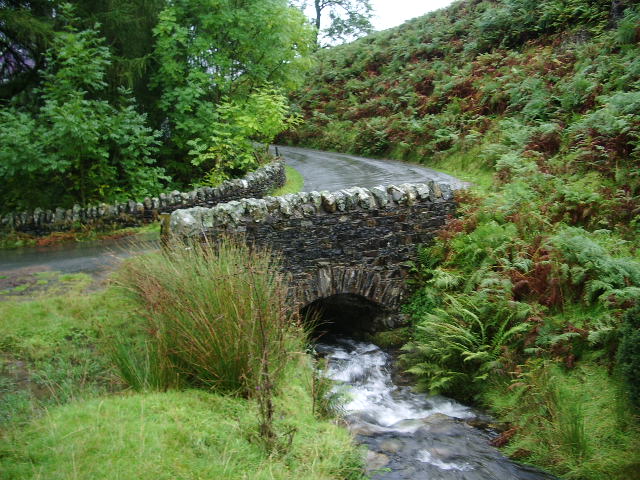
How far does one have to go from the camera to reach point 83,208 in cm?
1354

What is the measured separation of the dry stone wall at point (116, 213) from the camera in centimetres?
1329

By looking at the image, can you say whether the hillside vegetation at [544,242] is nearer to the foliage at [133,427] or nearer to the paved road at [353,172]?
the paved road at [353,172]

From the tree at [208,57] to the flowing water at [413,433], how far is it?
890cm

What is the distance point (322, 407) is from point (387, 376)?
3.31 meters

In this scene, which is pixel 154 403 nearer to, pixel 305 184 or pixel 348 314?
pixel 348 314

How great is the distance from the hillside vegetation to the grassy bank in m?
2.89

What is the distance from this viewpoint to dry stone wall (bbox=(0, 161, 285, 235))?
13289 millimetres

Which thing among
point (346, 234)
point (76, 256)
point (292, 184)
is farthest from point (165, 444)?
point (292, 184)

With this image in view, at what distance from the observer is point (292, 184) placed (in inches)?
642

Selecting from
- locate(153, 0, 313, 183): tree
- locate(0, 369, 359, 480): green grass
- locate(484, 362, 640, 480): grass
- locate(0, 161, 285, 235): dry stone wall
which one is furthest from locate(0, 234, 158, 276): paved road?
locate(484, 362, 640, 480): grass

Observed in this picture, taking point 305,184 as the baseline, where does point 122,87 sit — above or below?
above

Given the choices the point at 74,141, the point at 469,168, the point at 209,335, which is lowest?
the point at 209,335

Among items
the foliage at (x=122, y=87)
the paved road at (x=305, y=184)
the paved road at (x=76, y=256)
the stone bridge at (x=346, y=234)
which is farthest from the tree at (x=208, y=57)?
the stone bridge at (x=346, y=234)

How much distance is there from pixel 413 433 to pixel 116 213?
9870 millimetres
